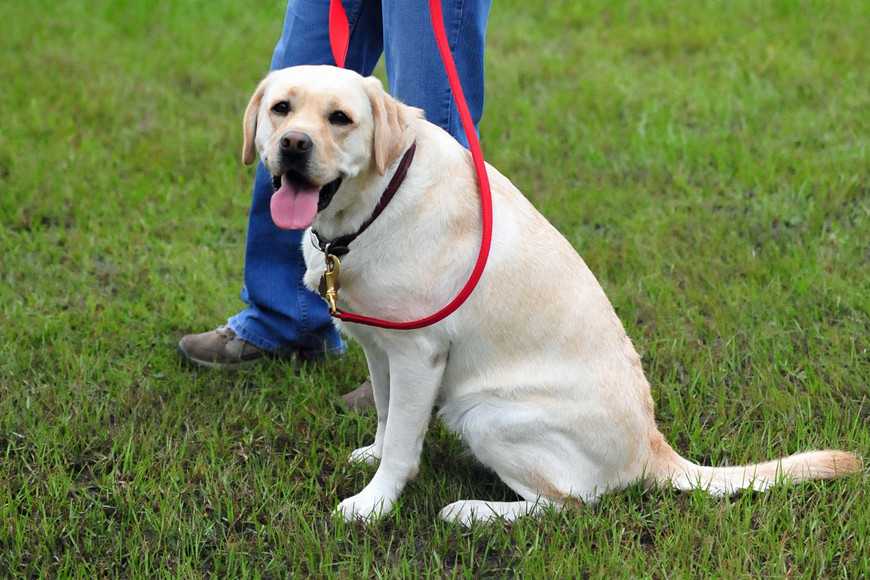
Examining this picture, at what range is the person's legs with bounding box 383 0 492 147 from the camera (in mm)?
3244

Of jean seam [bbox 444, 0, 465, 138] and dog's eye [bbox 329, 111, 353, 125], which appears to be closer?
dog's eye [bbox 329, 111, 353, 125]

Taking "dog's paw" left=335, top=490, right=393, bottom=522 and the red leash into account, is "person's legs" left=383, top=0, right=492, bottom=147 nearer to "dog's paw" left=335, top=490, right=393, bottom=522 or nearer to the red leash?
the red leash

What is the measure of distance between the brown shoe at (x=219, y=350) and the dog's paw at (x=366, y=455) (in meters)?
0.81

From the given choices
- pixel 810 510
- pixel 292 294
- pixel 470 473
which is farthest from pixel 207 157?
pixel 810 510

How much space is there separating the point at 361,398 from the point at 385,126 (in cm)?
128

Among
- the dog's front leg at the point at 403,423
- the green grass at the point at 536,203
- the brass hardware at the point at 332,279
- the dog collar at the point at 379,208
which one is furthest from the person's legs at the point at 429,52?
the green grass at the point at 536,203

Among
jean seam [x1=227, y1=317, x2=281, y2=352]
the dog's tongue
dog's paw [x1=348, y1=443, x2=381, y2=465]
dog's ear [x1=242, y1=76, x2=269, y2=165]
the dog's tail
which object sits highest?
dog's ear [x1=242, y1=76, x2=269, y2=165]

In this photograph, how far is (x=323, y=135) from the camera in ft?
8.68

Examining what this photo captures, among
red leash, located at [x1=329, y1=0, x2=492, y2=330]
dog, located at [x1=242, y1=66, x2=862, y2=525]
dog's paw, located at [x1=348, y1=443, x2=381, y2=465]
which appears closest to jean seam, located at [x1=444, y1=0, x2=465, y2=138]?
red leash, located at [x1=329, y1=0, x2=492, y2=330]

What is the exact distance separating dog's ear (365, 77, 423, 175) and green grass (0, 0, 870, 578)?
3.50 feet

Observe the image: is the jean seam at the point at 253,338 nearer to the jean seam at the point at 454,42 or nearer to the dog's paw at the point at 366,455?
the dog's paw at the point at 366,455

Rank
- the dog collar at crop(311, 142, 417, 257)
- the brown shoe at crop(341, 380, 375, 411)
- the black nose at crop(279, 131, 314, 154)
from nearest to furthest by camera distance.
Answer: the black nose at crop(279, 131, 314, 154), the dog collar at crop(311, 142, 417, 257), the brown shoe at crop(341, 380, 375, 411)

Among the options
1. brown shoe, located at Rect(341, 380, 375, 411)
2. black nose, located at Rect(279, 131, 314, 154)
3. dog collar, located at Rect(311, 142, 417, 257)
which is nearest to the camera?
black nose, located at Rect(279, 131, 314, 154)

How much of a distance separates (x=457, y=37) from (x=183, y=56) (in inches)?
173
